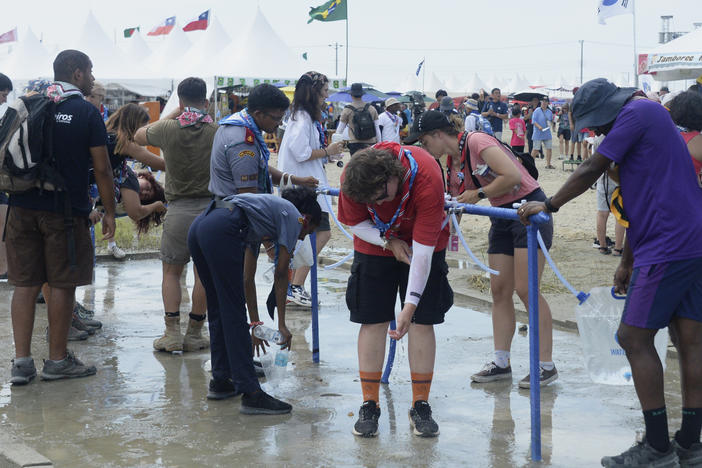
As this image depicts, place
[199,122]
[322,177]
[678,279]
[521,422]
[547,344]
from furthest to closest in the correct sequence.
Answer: [322,177] → [199,122] → [547,344] → [521,422] → [678,279]

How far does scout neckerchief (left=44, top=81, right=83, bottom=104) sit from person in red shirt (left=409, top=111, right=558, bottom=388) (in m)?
2.23

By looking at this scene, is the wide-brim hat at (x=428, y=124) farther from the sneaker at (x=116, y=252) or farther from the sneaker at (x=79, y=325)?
the sneaker at (x=116, y=252)

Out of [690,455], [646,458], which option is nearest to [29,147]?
[646,458]

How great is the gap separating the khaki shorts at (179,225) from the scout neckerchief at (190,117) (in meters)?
0.56

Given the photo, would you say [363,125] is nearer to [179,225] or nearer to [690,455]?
[179,225]

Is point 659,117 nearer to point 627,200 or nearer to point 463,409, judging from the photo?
point 627,200

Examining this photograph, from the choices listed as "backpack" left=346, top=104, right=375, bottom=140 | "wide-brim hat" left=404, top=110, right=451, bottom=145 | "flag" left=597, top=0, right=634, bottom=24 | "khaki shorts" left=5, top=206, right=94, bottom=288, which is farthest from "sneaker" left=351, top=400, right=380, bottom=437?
"flag" left=597, top=0, right=634, bottom=24

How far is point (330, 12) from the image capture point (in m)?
28.7

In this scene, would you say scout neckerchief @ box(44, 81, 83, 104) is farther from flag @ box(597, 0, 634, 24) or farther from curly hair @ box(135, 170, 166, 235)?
flag @ box(597, 0, 634, 24)

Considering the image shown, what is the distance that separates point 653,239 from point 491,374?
1.92m

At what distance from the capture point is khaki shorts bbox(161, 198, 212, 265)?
6.09 metres

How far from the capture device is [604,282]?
837 cm

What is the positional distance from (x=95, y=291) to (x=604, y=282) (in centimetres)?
517

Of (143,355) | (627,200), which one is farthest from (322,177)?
(627,200)
